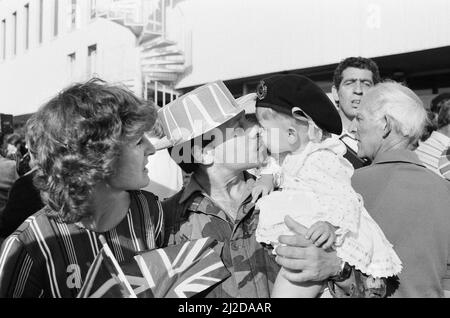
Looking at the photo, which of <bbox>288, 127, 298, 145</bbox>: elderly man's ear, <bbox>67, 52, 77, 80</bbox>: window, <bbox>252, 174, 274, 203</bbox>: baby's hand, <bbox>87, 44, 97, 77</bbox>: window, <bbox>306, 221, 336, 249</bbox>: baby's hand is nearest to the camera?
<bbox>306, 221, 336, 249</bbox>: baby's hand

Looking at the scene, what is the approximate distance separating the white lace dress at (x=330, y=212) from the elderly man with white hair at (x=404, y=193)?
0.33 m

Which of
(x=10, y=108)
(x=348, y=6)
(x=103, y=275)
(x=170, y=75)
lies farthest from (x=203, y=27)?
(x=10, y=108)

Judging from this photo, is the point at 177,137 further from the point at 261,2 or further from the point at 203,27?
the point at 203,27

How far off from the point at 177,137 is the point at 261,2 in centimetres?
1016

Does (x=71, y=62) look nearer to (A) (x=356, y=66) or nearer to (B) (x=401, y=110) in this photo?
(A) (x=356, y=66)

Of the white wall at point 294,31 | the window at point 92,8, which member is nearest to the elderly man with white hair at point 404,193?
the white wall at point 294,31

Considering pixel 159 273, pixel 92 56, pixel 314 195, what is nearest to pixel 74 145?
pixel 159 273

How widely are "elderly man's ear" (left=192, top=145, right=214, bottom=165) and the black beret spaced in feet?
1.08

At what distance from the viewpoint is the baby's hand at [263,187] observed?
209cm

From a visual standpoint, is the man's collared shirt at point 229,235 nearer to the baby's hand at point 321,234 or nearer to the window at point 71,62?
the baby's hand at point 321,234

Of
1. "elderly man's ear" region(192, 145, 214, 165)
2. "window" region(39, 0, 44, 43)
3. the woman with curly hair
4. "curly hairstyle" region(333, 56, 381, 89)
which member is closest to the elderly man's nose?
"curly hairstyle" region(333, 56, 381, 89)

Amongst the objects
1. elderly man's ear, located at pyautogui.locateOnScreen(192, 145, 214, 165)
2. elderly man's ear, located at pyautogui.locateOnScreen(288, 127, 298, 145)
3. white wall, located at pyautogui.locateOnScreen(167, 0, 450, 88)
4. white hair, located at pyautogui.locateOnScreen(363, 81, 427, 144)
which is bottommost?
elderly man's ear, located at pyautogui.locateOnScreen(192, 145, 214, 165)

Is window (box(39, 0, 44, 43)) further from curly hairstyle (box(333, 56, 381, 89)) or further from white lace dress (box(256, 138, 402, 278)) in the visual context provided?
white lace dress (box(256, 138, 402, 278))

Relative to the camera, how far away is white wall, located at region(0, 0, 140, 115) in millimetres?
16500
